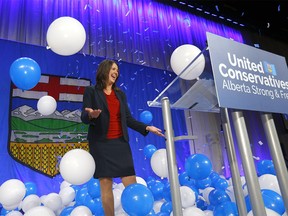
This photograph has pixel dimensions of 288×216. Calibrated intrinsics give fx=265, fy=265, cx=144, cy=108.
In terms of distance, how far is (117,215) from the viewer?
6.31 feet

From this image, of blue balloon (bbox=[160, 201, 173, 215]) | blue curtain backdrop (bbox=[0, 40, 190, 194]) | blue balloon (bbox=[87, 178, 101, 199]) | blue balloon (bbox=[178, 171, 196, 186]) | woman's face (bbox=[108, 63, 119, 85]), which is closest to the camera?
woman's face (bbox=[108, 63, 119, 85])

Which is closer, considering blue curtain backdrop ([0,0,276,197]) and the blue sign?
the blue sign

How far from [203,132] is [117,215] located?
12.2 feet

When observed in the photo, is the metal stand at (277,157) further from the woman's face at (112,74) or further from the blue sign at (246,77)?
the woman's face at (112,74)

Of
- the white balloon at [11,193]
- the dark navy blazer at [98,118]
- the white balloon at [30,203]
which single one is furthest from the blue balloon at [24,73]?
the dark navy blazer at [98,118]

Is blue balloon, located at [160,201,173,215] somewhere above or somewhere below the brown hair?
below

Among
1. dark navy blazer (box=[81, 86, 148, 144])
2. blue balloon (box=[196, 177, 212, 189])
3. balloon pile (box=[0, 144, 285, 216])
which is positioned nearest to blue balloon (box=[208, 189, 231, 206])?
balloon pile (box=[0, 144, 285, 216])

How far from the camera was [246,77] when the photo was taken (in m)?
0.93

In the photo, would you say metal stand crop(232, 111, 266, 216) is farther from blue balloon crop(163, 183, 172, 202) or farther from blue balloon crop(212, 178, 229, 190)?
blue balloon crop(212, 178, 229, 190)

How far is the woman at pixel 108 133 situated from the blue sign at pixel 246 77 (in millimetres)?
603

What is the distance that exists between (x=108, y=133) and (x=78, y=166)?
0.95ft

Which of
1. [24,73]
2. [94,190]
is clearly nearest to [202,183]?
[94,190]

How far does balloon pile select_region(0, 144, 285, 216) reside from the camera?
1494 millimetres

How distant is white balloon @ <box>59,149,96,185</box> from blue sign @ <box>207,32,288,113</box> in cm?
95
